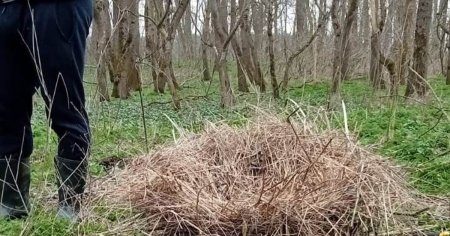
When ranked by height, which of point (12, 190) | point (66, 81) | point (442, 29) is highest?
point (442, 29)

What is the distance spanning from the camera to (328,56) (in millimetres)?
13938

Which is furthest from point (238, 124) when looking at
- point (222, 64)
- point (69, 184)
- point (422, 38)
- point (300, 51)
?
point (422, 38)

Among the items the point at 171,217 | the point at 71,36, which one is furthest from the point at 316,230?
the point at 71,36

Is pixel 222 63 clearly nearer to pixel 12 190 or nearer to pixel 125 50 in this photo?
pixel 125 50

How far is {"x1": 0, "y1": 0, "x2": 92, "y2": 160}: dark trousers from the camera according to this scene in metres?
2.13

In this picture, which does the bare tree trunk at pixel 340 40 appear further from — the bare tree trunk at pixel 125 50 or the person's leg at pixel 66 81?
the person's leg at pixel 66 81

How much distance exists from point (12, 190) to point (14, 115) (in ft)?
1.08

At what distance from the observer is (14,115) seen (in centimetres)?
227

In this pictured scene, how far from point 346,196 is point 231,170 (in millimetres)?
634

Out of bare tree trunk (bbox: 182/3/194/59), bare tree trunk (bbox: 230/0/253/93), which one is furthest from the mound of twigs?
bare tree trunk (bbox: 182/3/194/59)

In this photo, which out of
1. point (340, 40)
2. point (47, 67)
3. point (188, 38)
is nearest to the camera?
point (47, 67)

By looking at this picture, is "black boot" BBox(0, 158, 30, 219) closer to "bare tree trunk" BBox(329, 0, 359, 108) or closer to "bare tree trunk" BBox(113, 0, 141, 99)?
"bare tree trunk" BBox(329, 0, 359, 108)

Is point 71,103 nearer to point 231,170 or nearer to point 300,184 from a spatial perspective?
point 231,170

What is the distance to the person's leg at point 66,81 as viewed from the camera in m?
2.13
